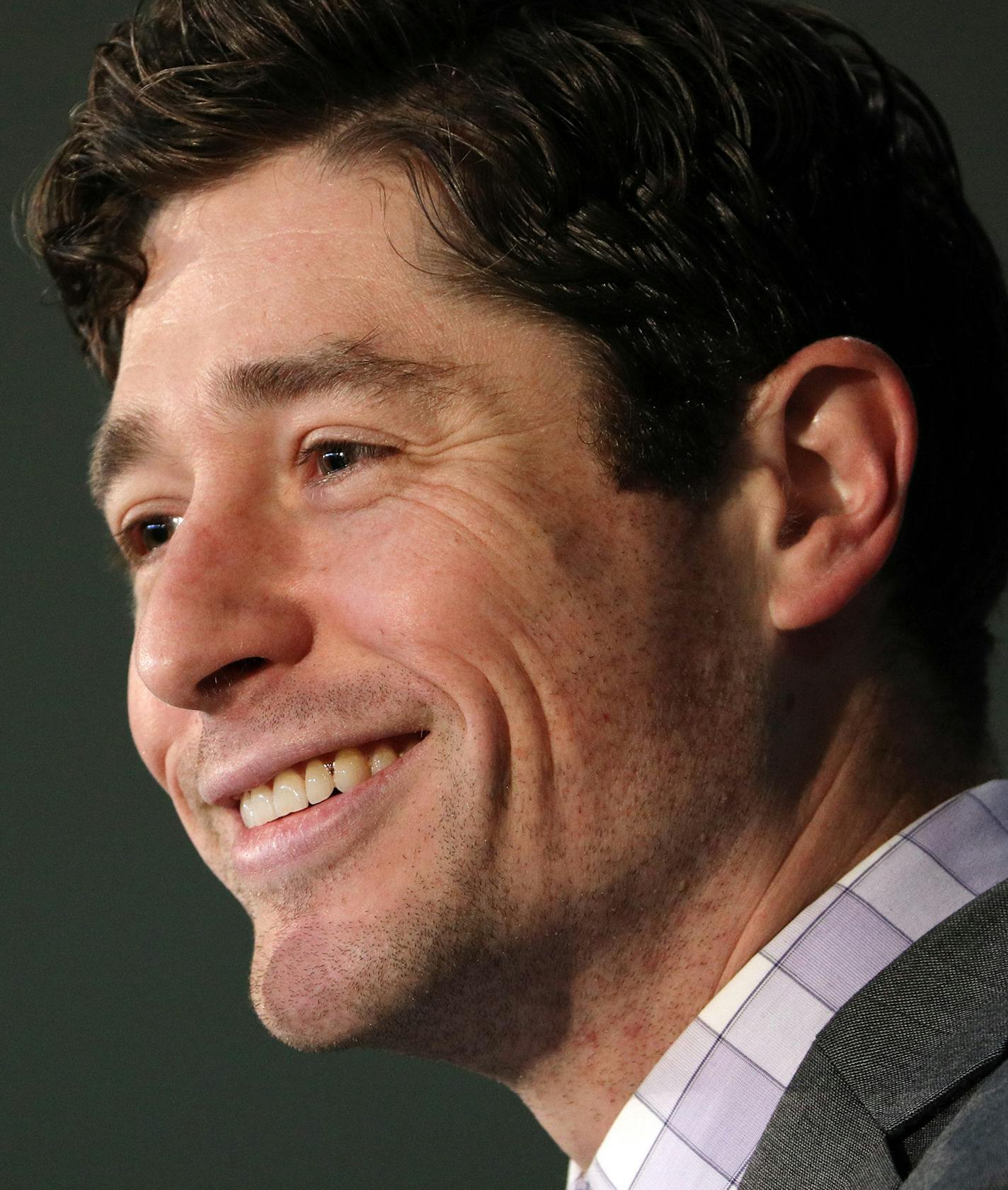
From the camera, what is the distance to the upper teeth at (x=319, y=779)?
1548 millimetres

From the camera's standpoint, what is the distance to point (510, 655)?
4.86 ft

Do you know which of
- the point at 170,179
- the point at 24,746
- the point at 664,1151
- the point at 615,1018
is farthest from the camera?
the point at 24,746

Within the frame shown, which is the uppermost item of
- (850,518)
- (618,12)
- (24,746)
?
(618,12)

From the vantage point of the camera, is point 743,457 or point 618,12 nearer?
point 743,457

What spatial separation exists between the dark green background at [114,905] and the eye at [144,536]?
3.04 ft

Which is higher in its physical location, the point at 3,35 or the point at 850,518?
the point at 3,35

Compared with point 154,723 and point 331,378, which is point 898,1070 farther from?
point 154,723

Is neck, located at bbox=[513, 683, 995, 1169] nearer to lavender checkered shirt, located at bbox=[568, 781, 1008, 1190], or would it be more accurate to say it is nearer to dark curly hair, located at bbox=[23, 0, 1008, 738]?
lavender checkered shirt, located at bbox=[568, 781, 1008, 1190]

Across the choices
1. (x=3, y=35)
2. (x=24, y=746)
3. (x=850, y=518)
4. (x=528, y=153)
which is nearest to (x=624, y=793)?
(x=850, y=518)

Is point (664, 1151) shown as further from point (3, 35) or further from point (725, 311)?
point (3, 35)

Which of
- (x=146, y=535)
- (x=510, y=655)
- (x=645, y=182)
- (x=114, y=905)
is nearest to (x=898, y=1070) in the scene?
(x=510, y=655)

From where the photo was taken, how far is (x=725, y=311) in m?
1.61

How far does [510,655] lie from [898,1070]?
52 cm

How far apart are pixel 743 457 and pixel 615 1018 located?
587 mm
